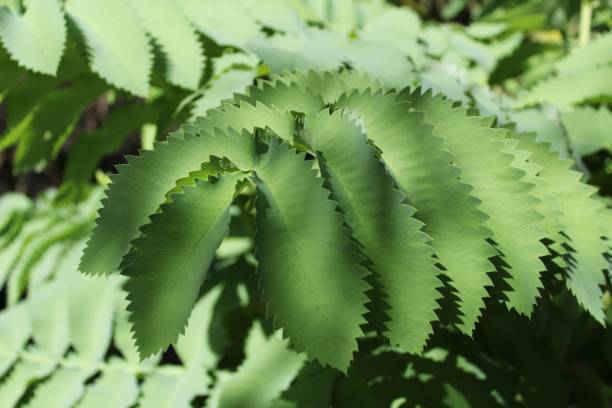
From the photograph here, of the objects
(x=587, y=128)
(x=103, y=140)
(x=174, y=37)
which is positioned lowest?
(x=103, y=140)

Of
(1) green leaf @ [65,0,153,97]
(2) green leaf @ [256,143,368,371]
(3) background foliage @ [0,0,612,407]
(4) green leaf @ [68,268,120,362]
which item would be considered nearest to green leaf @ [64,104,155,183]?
(3) background foliage @ [0,0,612,407]

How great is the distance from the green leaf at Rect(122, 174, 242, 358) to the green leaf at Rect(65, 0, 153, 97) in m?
0.33

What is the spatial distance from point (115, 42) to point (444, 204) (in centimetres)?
51

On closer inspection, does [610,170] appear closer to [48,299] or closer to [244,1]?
[244,1]

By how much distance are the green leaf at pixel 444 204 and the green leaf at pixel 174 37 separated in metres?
0.38

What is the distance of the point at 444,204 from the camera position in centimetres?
54

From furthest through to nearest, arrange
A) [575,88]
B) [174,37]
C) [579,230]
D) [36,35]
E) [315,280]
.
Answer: [575,88] → [174,37] → [36,35] → [579,230] → [315,280]

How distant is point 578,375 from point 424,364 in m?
0.22

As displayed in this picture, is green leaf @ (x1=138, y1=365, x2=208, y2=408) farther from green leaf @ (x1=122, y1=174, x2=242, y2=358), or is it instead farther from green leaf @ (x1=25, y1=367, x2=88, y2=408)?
green leaf @ (x1=122, y1=174, x2=242, y2=358)

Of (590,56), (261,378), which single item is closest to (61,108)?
(261,378)

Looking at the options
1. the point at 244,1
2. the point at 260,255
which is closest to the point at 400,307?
the point at 260,255

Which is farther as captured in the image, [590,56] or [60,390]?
[590,56]

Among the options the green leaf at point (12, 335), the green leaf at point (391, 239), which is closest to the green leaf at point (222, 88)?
the green leaf at point (391, 239)

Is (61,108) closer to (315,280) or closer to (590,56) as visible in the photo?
(315,280)
